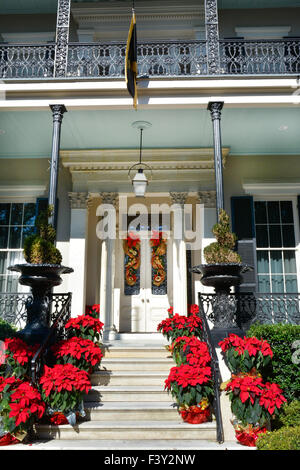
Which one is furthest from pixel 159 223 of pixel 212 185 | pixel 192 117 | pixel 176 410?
pixel 176 410

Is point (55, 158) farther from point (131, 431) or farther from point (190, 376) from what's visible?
point (131, 431)

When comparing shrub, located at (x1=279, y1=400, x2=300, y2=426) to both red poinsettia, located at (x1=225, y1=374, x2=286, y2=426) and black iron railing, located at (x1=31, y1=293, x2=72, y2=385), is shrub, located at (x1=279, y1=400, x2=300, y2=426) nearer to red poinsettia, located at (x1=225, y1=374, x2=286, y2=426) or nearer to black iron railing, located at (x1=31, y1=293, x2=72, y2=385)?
red poinsettia, located at (x1=225, y1=374, x2=286, y2=426)

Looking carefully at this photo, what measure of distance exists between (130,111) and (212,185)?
238 centimetres

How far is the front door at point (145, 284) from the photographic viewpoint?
26.6ft

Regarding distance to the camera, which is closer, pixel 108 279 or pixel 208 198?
pixel 108 279

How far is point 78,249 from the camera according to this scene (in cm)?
772

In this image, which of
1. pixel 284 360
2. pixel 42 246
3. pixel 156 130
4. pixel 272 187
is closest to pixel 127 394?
pixel 284 360

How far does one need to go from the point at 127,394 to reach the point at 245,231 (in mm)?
4207

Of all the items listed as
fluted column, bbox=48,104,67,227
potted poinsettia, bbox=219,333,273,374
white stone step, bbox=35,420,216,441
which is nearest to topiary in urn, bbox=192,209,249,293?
potted poinsettia, bbox=219,333,273,374

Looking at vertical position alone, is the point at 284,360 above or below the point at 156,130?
below

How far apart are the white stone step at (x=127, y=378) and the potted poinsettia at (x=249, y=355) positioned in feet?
4.17
